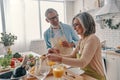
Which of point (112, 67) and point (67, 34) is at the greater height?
point (67, 34)

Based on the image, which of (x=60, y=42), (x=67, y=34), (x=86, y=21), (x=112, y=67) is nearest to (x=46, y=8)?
(x=67, y=34)

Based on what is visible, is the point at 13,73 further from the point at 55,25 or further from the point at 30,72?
the point at 55,25

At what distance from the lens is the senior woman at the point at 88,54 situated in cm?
120

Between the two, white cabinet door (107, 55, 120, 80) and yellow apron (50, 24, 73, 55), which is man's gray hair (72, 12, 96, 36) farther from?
white cabinet door (107, 55, 120, 80)

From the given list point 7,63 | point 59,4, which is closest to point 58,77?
point 7,63

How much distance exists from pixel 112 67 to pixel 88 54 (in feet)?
5.83

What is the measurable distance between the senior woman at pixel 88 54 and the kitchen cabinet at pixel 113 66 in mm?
1503

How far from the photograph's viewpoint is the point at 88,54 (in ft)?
3.95

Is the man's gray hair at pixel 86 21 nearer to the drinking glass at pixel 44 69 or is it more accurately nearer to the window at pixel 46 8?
the drinking glass at pixel 44 69

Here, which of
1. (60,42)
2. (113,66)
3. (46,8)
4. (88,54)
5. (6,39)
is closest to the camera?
(88,54)

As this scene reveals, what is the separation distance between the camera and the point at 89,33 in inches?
53.3

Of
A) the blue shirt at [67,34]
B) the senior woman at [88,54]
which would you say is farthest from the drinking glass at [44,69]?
the blue shirt at [67,34]

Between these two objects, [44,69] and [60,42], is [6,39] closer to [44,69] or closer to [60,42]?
[60,42]

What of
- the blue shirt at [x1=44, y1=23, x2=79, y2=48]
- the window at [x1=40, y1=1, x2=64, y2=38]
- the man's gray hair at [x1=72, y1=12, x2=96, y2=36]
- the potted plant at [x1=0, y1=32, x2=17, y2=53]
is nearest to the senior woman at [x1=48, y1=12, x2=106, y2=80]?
the man's gray hair at [x1=72, y1=12, x2=96, y2=36]
